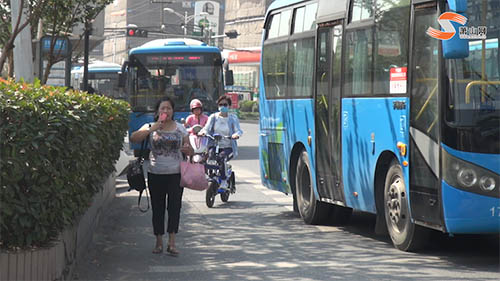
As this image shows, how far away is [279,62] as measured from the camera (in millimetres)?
14977

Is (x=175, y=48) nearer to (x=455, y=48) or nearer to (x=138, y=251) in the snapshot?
(x=138, y=251)

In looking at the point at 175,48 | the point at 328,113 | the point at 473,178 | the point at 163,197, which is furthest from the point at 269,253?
the point at 175,48

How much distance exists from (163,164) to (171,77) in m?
18.4

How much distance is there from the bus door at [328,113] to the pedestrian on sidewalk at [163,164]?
2.37 meters

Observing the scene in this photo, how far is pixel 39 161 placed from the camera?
7355 millimetres

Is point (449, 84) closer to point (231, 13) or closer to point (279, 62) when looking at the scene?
point (279, 62)

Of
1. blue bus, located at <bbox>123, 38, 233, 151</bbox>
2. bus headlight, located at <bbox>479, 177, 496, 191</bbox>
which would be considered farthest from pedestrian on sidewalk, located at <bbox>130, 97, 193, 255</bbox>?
blue bus, located at <bbox>123, 38, 233, 151</bbox>

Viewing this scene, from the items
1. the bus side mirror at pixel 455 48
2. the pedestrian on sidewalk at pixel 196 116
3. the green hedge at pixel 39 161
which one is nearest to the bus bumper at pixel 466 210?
the bus side mirror at pixel 455 48

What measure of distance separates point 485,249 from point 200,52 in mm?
18697

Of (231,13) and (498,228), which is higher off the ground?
(231,13)

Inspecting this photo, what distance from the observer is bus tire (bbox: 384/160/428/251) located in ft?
33.7

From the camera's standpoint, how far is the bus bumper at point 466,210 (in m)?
9.17

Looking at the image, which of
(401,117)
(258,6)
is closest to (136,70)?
(401,117)

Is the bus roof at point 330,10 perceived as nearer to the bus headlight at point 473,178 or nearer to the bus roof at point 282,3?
the bus roof at point 282,3
